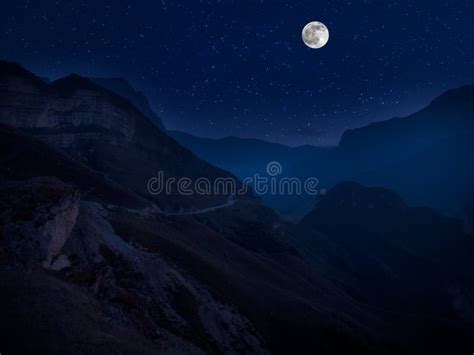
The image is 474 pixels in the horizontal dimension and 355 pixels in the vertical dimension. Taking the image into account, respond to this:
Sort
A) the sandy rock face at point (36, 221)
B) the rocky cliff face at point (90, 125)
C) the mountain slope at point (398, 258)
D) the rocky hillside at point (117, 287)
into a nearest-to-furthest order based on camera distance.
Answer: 1. the rocky hillside at point (117, 287)
2. the sandy rock face at point (36, 221)
3. the mountain slope at point (398, 258)
4. the rocky cliff face at point (90, 125)

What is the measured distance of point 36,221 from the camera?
70.2 feet

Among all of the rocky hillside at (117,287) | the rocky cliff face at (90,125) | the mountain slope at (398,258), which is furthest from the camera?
the rocky cliff face at (90,125)

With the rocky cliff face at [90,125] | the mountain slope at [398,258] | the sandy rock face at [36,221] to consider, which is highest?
the rocky cliff face at [90,125]

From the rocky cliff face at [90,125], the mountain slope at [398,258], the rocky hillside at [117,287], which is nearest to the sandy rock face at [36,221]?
the rocky hillside at [117,287]

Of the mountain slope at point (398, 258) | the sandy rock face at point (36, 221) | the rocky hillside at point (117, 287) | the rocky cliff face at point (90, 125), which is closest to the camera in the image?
the rocky hillside at point (117, 287)

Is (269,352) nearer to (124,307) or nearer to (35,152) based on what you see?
(124,307)

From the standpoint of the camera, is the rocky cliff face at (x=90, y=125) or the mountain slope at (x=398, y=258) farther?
the rocky cliff face at (x=90, y=125)

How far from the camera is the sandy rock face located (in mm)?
19516

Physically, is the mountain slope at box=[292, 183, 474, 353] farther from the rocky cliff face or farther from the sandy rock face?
the rocky cliff face

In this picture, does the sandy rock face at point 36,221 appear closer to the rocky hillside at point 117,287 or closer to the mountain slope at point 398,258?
the rocky hillside at point 117,287

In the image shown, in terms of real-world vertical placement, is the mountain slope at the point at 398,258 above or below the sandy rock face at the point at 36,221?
below

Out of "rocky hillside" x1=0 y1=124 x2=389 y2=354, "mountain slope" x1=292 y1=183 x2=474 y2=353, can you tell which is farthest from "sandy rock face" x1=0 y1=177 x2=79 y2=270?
"mountain slope" x1=292 y1=183 x2=474 y2=353

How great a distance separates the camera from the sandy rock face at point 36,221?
64.0 ft

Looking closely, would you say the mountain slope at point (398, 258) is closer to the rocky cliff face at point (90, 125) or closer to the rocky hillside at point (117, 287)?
the rocky hillside at point (117, 287)
